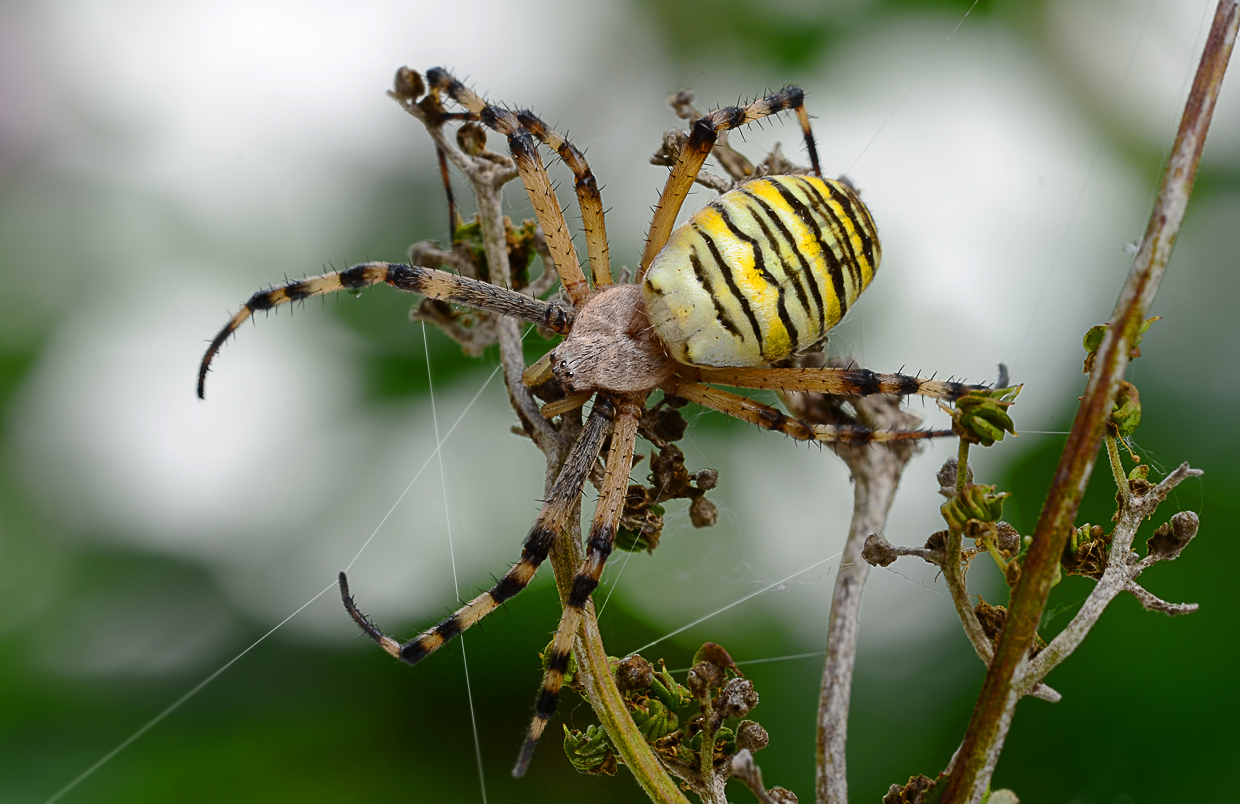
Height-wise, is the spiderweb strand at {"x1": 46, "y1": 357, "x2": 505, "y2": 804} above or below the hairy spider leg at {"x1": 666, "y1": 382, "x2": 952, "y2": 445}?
below

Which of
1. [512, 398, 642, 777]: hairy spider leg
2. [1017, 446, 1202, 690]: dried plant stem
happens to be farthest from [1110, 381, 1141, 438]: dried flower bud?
[512, 398, 642, 777]: hairy spider leg

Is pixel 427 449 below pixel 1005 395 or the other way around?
below

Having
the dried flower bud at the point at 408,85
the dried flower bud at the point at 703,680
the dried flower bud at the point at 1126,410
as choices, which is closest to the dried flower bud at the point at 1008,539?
the dried flower bud at the point at 1126,410

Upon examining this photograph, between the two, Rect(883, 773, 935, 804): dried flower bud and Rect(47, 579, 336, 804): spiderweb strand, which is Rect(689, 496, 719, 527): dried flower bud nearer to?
Rect(883, 773, 935, 804): dried flower bud

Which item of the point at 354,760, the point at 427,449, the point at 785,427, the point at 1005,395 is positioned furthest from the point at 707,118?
the point at 354,760

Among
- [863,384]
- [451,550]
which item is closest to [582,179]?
[863,384]

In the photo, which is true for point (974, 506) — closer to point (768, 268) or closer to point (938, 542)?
point (938, 542)

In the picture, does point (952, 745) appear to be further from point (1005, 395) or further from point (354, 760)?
point (354, 760)
